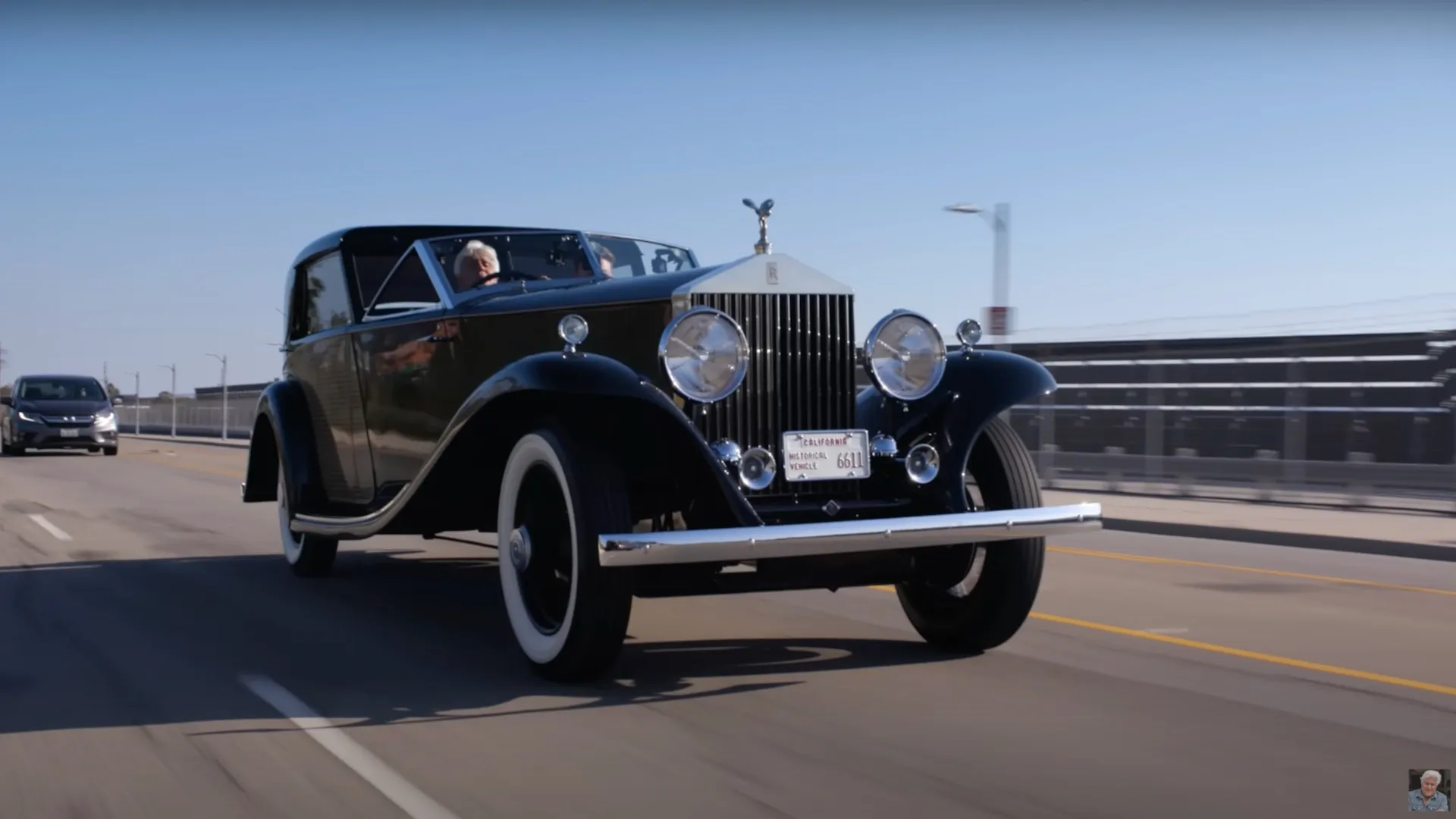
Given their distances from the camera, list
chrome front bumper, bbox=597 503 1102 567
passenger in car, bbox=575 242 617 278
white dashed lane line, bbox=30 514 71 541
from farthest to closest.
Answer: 1. white dashed lane line, bbox=30 514 71 541
2. passenger in car, bbox=575 242 617 278
3. chrome front bumper, bbox=597 503 1102 567

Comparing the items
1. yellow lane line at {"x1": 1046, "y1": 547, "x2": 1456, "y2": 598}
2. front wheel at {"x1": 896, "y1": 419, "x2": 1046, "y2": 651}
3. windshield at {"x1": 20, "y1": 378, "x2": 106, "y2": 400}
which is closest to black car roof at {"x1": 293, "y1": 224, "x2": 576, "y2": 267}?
front wheel at {"x1": 896, "y1": 419, "x2": 1046, "y2": 651}

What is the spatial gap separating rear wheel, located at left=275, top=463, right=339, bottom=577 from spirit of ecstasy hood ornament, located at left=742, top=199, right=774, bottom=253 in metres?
3.64

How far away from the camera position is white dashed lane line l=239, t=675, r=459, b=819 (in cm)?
407

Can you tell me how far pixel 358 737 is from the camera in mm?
4844

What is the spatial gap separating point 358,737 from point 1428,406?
500 inches

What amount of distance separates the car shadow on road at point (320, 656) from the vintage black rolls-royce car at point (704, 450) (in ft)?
1.15

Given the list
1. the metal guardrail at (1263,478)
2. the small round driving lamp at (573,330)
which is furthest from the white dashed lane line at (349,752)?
the metal guardrail at (1263,478)

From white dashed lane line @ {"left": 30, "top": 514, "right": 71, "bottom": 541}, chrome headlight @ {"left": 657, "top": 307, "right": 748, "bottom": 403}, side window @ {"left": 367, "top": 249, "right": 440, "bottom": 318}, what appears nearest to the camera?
chrome headlight @ {"left": 657, "top": 307, "right": 748, "bottom": 403}

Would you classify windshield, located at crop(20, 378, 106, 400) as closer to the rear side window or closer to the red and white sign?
the red and white sign

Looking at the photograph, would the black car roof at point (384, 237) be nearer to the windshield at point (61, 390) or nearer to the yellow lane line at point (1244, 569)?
the yellow lane line at point (1244, 569)

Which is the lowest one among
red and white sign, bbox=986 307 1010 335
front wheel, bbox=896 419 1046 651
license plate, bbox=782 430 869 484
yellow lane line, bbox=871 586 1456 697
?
yellow lane line, bbox=871 586 1456 697

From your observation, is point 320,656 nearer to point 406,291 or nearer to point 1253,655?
point 406,291

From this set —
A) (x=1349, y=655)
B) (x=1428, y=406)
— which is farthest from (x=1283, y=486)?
(x=1349, y=655)

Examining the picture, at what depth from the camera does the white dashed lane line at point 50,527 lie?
11.7 meters
